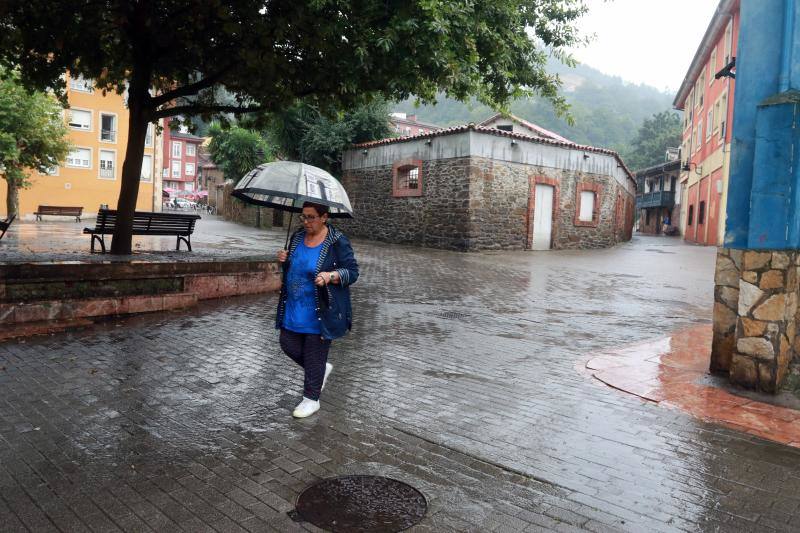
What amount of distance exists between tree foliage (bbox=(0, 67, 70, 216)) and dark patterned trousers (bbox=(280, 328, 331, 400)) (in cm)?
2448

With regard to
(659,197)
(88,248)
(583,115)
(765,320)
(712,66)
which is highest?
(583,115)

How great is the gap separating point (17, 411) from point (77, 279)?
11.8ft

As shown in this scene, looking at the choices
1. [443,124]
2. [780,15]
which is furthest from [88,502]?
[443,124]

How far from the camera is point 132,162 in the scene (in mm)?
10086

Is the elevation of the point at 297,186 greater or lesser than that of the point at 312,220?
greater

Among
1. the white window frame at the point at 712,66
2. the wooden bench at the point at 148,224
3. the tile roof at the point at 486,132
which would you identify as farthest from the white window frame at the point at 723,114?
the wooden bench at the point at 148,224

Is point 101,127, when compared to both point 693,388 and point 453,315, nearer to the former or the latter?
point 453,315

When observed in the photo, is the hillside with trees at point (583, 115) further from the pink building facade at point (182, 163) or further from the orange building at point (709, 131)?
the pink building facade at point (182, 163)

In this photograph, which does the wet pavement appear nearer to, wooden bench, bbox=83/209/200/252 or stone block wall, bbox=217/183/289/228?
wooden bench, bbox=83/209/200/252

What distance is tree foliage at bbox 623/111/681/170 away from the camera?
221ft

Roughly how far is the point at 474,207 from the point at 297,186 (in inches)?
663

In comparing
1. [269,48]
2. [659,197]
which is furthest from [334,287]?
[659,197]

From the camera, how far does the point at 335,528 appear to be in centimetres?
274

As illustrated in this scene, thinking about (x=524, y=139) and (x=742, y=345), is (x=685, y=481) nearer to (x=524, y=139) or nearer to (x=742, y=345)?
(x=742, y=345)
